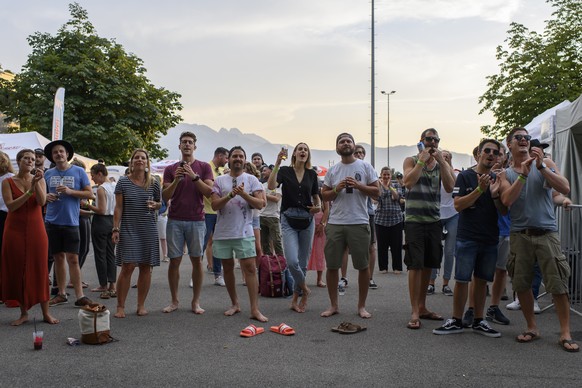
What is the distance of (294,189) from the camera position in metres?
7.38

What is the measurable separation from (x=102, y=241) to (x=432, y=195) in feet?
15.7

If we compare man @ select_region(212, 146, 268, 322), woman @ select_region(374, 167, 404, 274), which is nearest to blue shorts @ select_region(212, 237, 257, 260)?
man @ select_region(212, 146, 268, 322)

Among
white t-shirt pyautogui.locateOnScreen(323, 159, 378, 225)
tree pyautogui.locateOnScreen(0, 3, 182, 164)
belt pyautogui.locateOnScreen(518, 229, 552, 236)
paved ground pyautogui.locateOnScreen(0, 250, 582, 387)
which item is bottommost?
paved ground pyautogui.locateOnScreen(0, 250, 582, 387)

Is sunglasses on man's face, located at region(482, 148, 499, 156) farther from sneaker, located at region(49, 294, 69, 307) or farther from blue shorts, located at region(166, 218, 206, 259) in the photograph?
sneaker, located at region(49, 294, 69, 307)

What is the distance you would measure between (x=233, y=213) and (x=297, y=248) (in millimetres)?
961

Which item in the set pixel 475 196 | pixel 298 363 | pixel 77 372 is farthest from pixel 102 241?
pixel 475 196

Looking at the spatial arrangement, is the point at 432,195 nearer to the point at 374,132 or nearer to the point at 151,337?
the point at 151,337

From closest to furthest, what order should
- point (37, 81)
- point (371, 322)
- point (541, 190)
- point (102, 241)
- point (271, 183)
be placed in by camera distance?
1. point (541, 190)
2. point (371, 322)
3. point (271, 183)
4. point (102, 241)
5. point (37, 81)

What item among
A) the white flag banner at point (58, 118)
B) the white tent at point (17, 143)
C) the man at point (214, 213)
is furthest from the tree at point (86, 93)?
the man at point (214, 213)

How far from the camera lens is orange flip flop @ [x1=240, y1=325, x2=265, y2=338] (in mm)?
6051

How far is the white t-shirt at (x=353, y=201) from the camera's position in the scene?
7.00m

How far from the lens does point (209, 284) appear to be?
9.51 meters

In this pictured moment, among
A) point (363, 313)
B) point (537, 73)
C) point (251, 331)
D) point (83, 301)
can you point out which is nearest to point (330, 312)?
point (363, 313)

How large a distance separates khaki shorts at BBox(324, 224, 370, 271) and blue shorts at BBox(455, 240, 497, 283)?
118 centimetres
